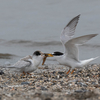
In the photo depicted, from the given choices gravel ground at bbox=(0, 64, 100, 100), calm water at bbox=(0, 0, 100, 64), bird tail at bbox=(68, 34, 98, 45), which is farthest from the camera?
calm water at bbox=(0, 0, 100, 64)

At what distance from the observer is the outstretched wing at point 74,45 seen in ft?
17.6

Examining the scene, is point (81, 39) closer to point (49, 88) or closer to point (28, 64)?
point (28, 64)

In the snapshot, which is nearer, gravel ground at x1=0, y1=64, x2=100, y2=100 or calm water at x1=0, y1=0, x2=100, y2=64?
gravel ground at x1=0, y1=64, x2=100, y2=100

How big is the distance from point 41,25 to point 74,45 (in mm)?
12028

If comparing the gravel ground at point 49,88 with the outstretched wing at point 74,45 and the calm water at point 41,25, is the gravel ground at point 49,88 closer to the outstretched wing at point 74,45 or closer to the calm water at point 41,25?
the outstretched wing at point 74,45

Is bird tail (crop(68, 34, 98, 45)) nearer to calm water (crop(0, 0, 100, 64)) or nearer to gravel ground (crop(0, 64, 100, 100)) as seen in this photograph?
gravel ground (crop(0, 64, 100, 100))

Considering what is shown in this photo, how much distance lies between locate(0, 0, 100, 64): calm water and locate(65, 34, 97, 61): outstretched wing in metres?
3.49

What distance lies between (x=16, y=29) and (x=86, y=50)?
694cm

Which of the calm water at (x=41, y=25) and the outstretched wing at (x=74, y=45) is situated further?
the calm water at (x=41, y=25)

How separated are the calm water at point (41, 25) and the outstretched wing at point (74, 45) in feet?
11.5

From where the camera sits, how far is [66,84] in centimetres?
466

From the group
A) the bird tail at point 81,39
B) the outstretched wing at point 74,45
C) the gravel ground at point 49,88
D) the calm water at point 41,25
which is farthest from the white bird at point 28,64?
the calm water at point 41,25

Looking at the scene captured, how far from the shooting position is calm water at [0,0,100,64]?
40.8 ft

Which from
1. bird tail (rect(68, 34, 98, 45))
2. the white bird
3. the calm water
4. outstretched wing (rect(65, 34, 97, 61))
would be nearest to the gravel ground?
the white bird
